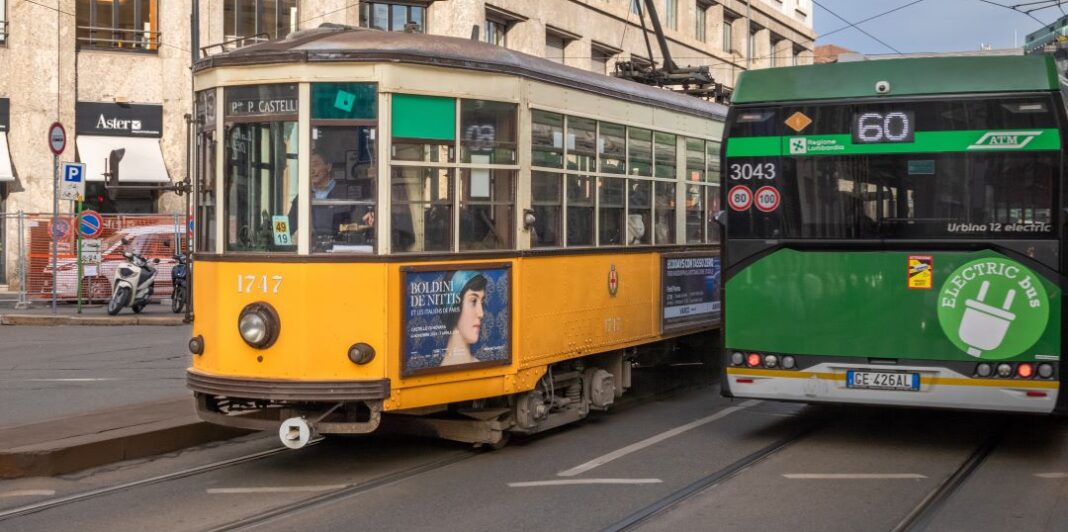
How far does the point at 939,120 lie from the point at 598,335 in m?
3.26

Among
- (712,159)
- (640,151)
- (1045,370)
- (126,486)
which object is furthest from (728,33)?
(126,486)

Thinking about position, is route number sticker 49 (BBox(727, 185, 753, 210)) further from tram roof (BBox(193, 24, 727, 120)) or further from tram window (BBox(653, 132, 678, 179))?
tram window (BBox(653, 132, 678, 179))

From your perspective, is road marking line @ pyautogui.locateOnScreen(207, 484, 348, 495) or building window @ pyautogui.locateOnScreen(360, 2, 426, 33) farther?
building window @ pyautogui.locateOnScreen(360, 2, 426, 33)

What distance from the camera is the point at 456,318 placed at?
8602 millimetres

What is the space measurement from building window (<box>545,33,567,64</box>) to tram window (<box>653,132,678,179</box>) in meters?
22.0

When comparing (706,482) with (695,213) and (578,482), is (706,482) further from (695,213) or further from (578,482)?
(695,213)

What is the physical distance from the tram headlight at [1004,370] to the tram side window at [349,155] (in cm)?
452

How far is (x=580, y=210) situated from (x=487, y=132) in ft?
5.11

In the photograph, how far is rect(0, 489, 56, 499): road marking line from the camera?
Answer: 7.71 meters

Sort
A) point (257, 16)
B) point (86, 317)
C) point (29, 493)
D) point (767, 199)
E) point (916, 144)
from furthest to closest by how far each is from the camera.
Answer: point (257, 16) < point (86, 317) < point (767, 199) < point (916, 144) < point (29, 493)

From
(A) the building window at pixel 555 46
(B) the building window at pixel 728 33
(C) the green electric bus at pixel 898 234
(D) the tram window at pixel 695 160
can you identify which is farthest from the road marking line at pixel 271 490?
(B) the building window at pixel 728 33

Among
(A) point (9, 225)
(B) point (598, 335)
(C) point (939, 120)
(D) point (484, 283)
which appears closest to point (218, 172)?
(D) point (484, 283)

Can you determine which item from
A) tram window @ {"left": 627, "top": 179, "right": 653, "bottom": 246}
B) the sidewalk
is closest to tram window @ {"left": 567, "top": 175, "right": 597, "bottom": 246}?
tram window @ {"left": 627, "top": 179, "right": 653, "bottom": 246}

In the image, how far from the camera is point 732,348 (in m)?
→ 9.60
